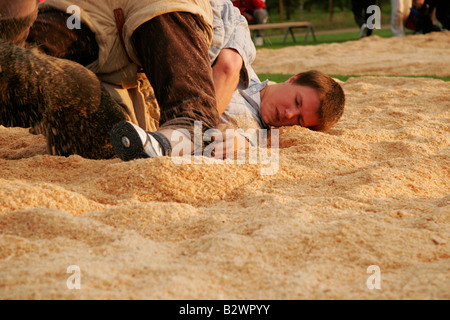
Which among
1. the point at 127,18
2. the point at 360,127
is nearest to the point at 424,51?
the point at 360,127

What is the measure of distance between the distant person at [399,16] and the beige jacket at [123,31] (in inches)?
332

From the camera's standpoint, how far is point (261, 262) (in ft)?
3.62

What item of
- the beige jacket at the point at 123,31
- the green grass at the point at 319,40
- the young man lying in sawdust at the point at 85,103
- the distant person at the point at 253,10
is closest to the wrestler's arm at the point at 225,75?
the young man lying in sawdust at the point at 85,103

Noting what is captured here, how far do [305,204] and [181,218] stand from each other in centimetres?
38

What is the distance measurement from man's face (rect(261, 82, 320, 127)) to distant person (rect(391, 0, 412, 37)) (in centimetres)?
794

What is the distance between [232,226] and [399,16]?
9.45 meters

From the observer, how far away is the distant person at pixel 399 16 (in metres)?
9.59

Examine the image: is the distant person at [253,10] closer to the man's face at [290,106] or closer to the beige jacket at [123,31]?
the man's face at [290,106]

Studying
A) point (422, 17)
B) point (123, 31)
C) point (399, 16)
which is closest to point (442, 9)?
point (422, 17)

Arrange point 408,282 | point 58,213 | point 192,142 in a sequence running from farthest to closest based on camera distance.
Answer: point 192,142 < point 58,213 < point 408,282

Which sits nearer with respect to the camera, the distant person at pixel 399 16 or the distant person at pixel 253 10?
the distant person at pixel 399 16

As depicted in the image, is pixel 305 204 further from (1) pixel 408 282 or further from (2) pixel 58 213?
(2) pixel 58 213

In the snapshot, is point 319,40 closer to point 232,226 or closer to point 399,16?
point 399,16

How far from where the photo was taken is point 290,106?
2.51m
